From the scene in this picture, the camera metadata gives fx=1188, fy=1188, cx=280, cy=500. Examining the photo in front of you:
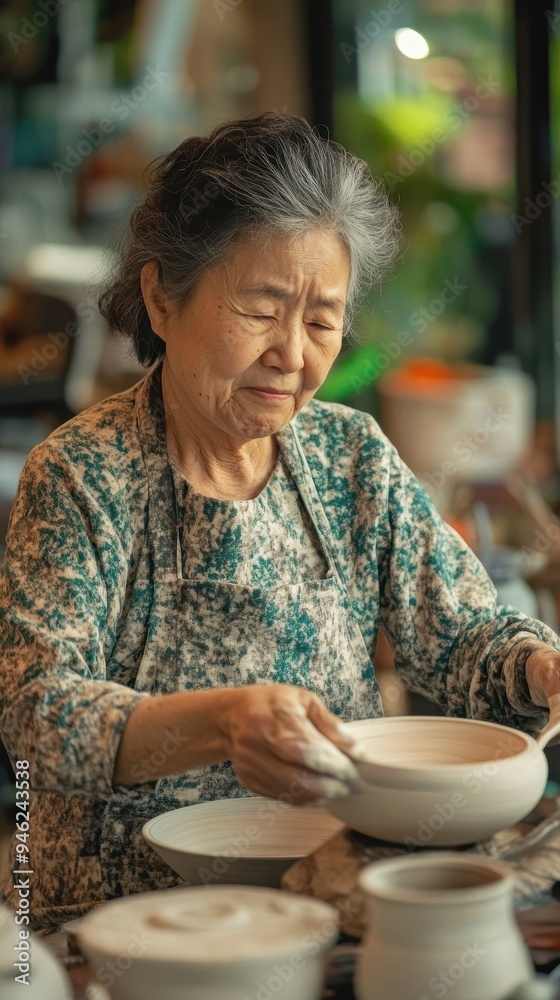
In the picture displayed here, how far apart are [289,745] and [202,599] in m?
0.53

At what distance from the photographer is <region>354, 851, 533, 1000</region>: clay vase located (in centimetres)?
86

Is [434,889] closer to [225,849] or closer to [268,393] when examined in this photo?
[225,849]

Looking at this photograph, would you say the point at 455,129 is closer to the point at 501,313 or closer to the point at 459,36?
the point at 459,36

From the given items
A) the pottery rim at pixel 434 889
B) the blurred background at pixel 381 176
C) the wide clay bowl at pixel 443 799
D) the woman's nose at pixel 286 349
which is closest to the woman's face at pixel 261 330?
the woman's nose at pixel 286 349

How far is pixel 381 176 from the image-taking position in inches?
182

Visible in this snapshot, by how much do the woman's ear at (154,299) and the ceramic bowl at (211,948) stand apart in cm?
90

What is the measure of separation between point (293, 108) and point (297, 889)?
4.58m

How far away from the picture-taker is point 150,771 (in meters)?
1.26

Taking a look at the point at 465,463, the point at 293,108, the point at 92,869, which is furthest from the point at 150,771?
the point at 293,108

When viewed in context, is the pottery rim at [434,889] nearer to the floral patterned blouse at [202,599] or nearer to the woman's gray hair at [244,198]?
the floral patterned blouse at [202,599]

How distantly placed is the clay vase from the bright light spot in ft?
14.1

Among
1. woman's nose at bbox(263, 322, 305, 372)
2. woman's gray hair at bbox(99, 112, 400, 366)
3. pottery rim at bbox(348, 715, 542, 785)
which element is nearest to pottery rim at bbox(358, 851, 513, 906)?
pottery rim at bbox(348, 715, 542, 785)

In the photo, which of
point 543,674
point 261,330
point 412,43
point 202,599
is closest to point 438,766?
point 543,674

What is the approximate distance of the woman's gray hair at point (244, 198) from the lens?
1.52 m
